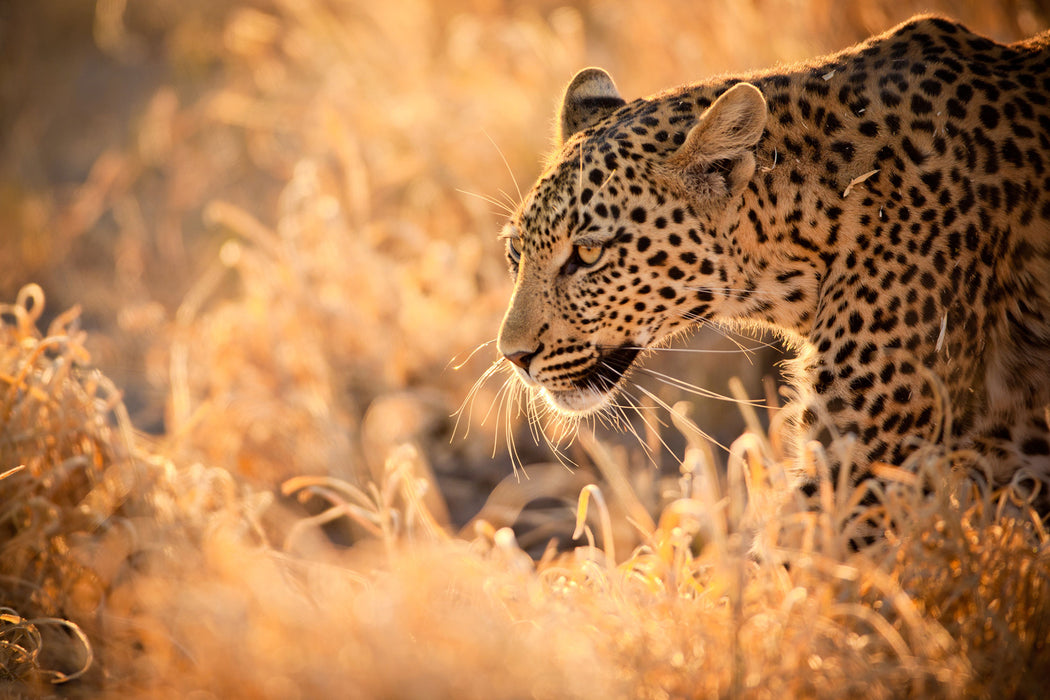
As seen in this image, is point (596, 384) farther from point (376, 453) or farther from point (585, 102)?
point (376, 453)

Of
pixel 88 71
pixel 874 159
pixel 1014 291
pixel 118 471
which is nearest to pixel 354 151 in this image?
pixel 118 471

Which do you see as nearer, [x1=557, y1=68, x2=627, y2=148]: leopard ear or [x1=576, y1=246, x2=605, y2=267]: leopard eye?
[x1=576, y1=246, x2=605, y2=267]: leopard eye

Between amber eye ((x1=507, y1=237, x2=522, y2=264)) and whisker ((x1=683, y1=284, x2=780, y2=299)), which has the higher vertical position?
amber eye ((x1=507, y1=237, x2=522, y2=264))

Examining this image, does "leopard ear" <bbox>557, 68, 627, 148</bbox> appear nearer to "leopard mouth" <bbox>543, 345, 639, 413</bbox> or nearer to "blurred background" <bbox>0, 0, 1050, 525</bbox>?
"blurred background" <bbox>0, 0, 1050, 525</bbox>

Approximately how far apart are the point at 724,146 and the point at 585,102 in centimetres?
111

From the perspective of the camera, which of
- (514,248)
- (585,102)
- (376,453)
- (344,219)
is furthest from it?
(344,219)

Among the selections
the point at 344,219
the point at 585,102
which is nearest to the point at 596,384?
the point at 585,102

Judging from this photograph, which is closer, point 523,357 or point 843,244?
point 843,244

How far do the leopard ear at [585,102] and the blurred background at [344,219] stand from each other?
489mm

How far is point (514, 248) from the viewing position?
3969mm

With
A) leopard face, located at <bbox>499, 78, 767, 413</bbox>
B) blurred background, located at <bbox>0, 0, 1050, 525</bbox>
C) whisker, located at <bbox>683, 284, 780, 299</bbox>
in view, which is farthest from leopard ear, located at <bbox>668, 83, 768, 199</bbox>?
blurred background, located at <bbox>0, 0, 1050, 525</bbox>

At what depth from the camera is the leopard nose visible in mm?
3727

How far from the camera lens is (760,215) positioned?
346cm

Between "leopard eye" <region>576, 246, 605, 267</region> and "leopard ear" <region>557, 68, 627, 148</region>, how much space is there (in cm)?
82
